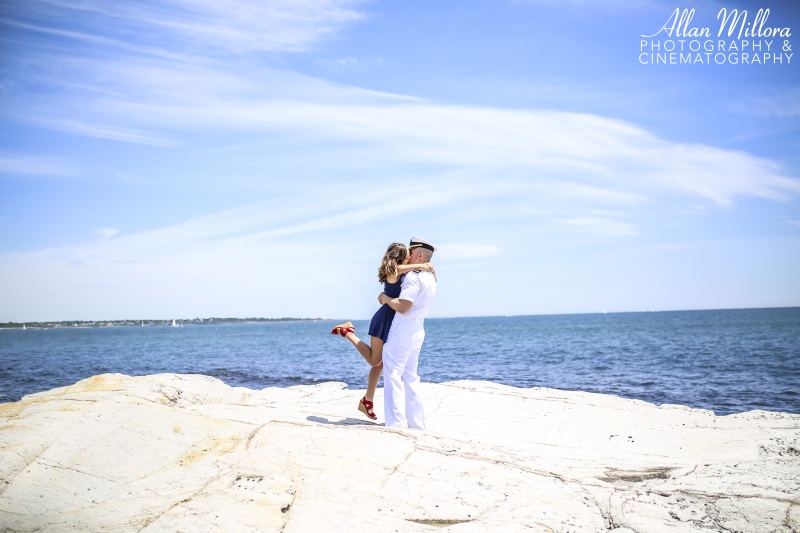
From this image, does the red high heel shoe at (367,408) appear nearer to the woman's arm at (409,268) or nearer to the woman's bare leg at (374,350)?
the woman's bare leg at (374,350)

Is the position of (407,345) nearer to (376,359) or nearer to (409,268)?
(376,359)

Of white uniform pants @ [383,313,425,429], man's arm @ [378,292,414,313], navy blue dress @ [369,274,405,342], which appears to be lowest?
white uniform pants @ [383,313,425,429]

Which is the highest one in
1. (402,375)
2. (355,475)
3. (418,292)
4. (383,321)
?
(418,292)

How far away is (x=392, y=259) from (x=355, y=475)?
8.92 feet

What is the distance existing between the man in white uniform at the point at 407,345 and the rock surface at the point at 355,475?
574mm

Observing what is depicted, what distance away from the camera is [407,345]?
641 cm

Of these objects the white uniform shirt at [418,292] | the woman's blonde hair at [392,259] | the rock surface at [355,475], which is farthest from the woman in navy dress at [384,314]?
the rock surface at [355,475]

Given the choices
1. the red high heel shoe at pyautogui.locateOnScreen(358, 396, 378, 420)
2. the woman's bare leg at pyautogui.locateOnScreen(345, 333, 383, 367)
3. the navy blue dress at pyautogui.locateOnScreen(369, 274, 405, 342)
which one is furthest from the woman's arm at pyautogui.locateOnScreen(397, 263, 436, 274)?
the red high heel shoe at pyautogui.locateOnScreen(358, 396, 378, 420)

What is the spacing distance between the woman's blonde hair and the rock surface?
182 centimetres

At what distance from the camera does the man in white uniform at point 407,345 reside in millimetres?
6273

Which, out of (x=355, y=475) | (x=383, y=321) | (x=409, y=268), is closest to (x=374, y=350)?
(x=383, y=321)

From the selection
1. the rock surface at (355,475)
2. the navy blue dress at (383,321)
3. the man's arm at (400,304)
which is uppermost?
the man's arm at (400,304)

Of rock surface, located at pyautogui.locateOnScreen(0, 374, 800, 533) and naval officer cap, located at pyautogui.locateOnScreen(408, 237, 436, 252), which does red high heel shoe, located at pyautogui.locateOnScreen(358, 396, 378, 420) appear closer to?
rock surface, located at pyautogui.locateOnScreen(0, 374, 800, 533)

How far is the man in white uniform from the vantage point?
20.6ft
